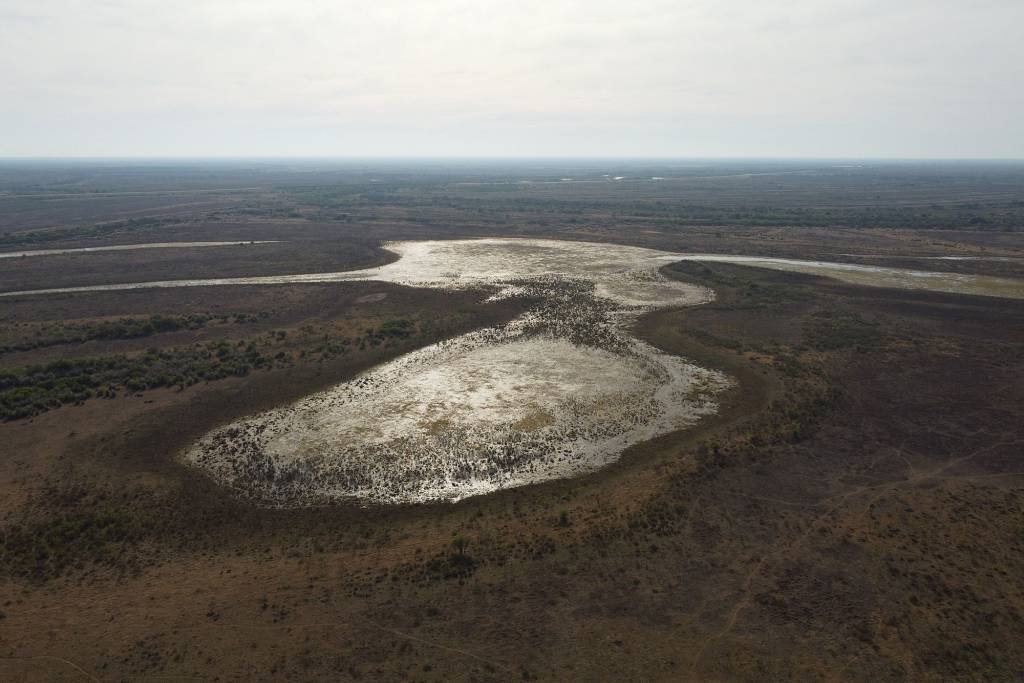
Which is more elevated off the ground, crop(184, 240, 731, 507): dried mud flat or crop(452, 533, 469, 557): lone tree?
crop(184, 240, 731, 507): dried mud flat

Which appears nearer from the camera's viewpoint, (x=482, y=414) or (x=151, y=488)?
(x=151, y=488)

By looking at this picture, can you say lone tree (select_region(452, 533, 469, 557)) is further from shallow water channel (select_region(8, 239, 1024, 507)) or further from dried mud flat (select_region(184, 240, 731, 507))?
shallow water channel (select_region(8, 239, 1024, 507))

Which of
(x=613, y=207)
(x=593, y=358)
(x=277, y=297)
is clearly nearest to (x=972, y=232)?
(x=613, y=207)

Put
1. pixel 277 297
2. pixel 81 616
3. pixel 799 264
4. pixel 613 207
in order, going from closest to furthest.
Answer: pixel 81 616
pixel 277 297
pixel 799 264
pixel 613 207

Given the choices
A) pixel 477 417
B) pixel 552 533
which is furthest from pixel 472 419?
pixel 552 533

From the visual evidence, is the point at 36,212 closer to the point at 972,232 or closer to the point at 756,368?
the point at 756,368

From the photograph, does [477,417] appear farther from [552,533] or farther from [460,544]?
[460,544]

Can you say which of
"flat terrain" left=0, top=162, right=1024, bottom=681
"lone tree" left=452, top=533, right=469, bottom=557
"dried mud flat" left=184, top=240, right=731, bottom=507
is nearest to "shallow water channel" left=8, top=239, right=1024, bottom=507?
"dried mud flat" left=184, top=240, right=731, bottom=507

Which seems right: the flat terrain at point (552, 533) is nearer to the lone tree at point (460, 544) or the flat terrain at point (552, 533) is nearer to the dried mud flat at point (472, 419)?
the lone tree at point (460, 544)
